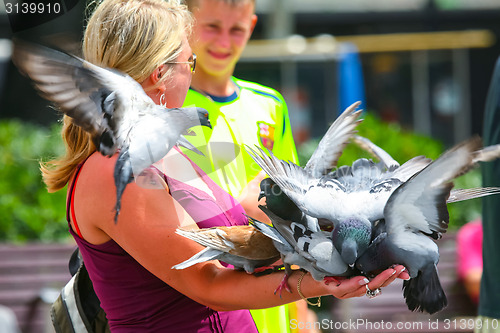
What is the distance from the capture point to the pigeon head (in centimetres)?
140

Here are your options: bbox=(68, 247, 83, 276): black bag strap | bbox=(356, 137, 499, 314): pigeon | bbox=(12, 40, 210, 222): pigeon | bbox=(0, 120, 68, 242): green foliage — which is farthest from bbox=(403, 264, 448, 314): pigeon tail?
bbox=(0, 120, 68, 242): green foliage

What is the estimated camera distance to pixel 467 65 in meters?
11.0

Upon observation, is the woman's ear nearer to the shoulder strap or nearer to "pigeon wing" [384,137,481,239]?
the shoulder strap

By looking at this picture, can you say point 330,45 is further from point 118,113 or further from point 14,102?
point 118,113

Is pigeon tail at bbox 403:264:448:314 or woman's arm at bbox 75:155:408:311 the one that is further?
woman's arm at bbox 75:155:408:311

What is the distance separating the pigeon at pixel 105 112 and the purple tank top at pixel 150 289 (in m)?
0.24

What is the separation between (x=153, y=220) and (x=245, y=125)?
983mm

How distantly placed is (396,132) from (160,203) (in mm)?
5541

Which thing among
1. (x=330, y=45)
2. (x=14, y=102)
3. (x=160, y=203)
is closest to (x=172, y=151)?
(x=160, y=203)

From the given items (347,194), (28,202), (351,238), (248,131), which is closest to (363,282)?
(351,238)

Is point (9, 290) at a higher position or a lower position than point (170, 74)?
lower

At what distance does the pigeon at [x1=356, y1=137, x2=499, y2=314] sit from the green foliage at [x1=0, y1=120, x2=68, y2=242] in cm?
457

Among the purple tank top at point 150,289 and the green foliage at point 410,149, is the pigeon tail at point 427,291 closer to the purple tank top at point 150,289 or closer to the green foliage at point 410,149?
the purple tank top at point 150,289

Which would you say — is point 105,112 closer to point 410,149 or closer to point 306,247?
point 306,247
